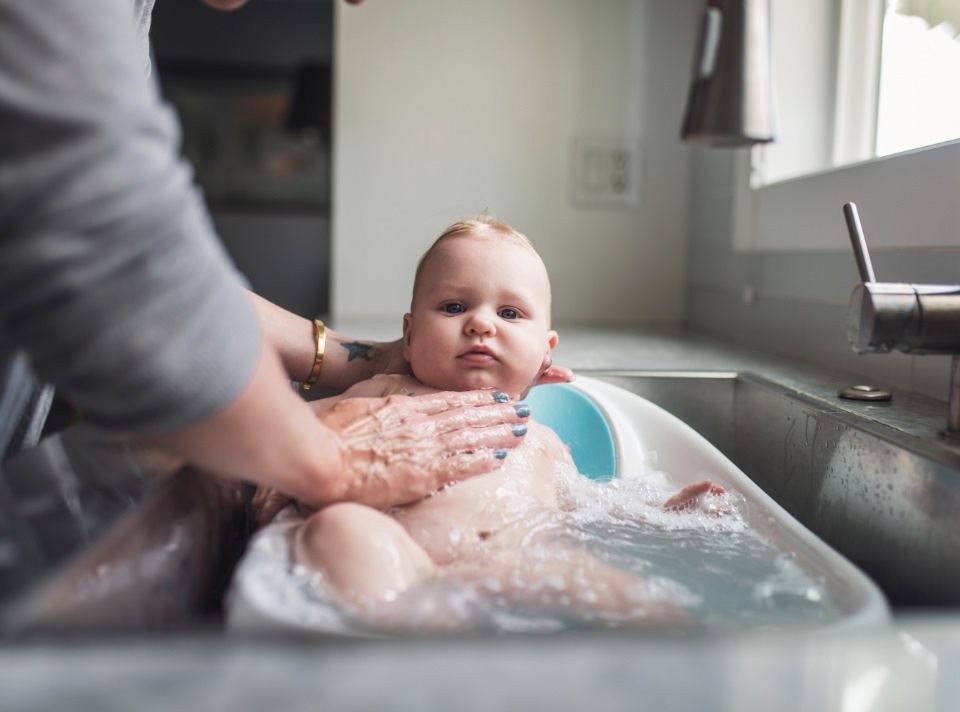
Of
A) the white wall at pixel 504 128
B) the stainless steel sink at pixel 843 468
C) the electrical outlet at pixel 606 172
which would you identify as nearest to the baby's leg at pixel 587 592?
the stainless steel sink at pixel 843 468

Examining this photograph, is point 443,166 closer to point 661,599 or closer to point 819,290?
point 819,290

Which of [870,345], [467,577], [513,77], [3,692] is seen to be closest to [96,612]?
[3,692]

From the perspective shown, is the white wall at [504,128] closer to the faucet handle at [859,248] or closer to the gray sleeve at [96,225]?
the faucet handle at [859,248]

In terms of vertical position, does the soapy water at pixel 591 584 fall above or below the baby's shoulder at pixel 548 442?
below

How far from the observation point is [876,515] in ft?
2.86

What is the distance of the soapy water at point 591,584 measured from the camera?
63 cm

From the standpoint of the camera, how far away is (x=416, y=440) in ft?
2.97

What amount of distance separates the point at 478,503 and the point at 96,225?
53 centimetres

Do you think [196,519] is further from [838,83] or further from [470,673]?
[838,83]

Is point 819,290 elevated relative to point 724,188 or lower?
lower

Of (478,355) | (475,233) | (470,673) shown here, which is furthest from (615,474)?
(470,673)

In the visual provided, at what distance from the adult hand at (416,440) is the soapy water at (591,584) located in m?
0.07

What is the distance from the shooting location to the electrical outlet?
7.88ft

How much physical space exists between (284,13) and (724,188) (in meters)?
3.74
